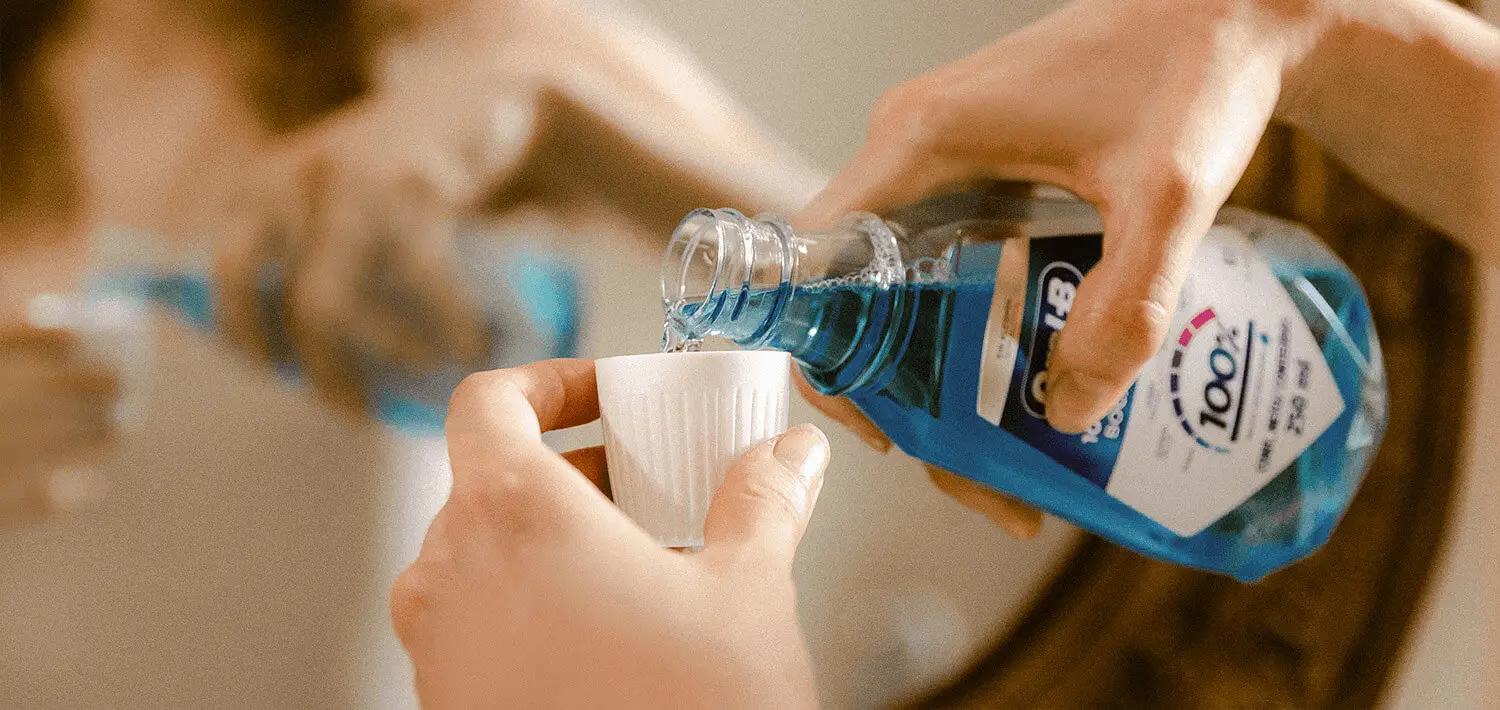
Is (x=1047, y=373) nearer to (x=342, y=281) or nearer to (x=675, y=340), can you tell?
(x=675, y=340)

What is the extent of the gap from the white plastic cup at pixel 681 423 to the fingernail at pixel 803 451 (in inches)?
0.4

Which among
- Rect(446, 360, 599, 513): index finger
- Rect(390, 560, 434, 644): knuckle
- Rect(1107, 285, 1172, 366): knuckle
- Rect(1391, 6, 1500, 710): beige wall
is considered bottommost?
Rect(1391, 6, 1500, 710): beige wall

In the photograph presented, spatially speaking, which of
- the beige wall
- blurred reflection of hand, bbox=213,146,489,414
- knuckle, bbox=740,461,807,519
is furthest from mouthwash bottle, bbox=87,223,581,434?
the beige wall

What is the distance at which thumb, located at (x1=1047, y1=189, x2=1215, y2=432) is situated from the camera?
359 mm

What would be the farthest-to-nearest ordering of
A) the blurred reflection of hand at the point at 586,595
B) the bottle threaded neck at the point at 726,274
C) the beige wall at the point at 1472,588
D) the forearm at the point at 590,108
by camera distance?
the beige wall at the point at 1472,588 < the forearm at the point at 590,108 < the bottle threaded neck at the point at 726,274 < the blurred reflection of hand at the point at 586,595

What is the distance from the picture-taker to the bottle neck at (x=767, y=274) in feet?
1.22

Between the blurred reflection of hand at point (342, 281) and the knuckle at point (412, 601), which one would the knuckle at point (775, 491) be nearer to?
the knuckle at point (412, 601)

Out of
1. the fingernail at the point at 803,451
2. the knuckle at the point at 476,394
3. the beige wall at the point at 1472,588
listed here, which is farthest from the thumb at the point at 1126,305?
the beige wall at the point at 1472,588

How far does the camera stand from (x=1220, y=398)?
41cm

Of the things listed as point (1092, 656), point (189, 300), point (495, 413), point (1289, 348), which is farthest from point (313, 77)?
point (1092, 656)

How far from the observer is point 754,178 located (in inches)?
21.5

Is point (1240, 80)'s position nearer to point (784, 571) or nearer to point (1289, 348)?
point (1289, 348)

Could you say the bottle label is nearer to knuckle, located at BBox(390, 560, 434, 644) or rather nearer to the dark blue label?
the dark blue label

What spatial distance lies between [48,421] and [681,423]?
29 centimetres
